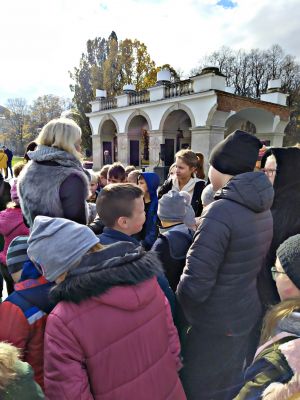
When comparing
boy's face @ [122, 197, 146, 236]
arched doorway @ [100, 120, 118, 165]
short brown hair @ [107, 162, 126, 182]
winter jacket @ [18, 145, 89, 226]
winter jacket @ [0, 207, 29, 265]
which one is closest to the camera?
boy's face @ [122, 197, 146, 236]

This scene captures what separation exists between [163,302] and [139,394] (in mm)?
408

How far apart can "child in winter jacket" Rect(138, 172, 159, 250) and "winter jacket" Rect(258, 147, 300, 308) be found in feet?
4.25

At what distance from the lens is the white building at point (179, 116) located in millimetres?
14031

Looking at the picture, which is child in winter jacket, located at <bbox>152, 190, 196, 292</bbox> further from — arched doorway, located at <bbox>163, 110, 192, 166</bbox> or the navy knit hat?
arched doorway, located at <bbox>163, 110, 192, 166</bbox>

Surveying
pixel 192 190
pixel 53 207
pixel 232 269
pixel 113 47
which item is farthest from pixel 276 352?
pixel 113 47

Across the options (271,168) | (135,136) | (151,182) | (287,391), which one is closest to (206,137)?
(135,136)

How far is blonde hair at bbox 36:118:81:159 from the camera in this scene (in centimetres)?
214

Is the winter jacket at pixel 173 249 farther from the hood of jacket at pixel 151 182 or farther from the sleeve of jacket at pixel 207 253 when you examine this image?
the hood of jacket at pixel 151 182

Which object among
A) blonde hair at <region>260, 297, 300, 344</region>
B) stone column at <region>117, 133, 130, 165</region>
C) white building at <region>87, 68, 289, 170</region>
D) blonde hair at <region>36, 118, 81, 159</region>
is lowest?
blonde hair at <region>260, 297, 300, 344</region>

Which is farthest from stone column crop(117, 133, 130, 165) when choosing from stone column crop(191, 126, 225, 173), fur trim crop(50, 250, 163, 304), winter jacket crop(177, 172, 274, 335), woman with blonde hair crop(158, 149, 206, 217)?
fur trim crop(50, 250, 163, 304)

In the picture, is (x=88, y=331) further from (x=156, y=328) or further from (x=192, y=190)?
(x=192, y=190)

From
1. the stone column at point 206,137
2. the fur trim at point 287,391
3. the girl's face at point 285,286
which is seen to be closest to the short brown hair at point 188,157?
the girl's face at point 285,286

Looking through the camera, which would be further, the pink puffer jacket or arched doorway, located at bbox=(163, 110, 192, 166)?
arched doorway, located at bbox=(163, 110, 192, 166)

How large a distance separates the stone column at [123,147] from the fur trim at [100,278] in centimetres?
1842
